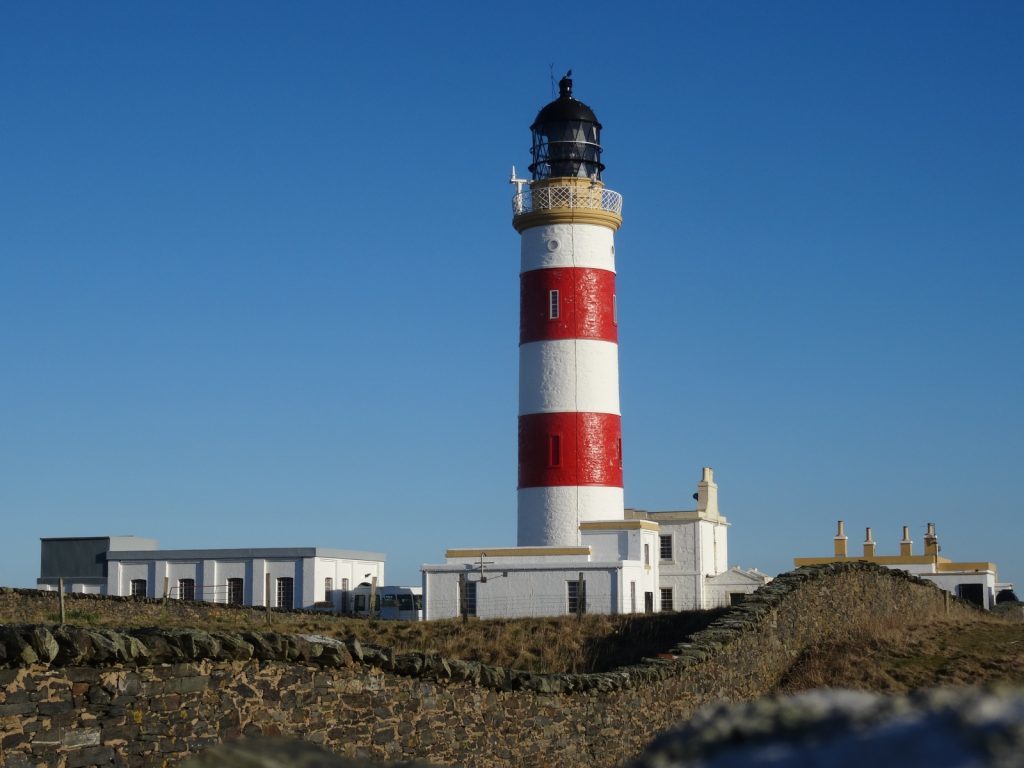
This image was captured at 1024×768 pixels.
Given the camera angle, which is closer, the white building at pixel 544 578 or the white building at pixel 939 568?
the white building at pixel 544 578

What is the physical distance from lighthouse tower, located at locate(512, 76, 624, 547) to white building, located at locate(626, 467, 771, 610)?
714 cm

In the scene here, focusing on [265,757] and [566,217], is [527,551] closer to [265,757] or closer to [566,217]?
[566,217]

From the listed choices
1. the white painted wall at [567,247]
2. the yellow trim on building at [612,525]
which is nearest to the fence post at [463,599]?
the yellow trim on building at [612,525]

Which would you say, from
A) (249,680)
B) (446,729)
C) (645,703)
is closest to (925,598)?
(645,703)

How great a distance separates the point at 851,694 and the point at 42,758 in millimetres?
8022

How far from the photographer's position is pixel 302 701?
1155 centimetres

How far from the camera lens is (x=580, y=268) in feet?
135

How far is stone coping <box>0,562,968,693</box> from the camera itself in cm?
964

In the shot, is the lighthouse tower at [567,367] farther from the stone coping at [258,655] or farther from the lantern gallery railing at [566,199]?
the stone coping at [258,655]

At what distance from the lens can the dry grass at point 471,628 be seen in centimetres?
2789

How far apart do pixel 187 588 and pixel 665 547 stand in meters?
17.9

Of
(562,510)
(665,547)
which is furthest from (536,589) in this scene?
(665,547)

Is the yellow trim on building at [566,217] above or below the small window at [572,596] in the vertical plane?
above

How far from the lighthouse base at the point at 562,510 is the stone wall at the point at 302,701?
21.7 metres
